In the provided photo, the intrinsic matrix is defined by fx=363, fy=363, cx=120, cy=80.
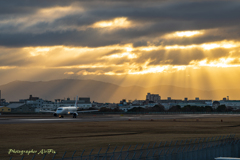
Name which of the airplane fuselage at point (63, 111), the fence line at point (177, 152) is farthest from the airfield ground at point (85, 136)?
the airplane fuselage at point (63, 111)

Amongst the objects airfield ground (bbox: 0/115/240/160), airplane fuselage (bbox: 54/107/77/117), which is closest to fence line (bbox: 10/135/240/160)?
airfield ground (bbox: 0/115/240/160)

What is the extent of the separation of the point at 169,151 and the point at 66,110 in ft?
419

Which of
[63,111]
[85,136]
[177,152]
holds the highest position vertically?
[177,152]

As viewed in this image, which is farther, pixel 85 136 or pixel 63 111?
pixel 63 111

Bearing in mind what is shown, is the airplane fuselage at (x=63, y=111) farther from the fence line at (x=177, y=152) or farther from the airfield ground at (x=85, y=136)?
the fence line at (x=177, y=152)

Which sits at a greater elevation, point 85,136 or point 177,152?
point 177,152

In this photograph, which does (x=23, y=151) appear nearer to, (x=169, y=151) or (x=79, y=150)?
(x=79, y=150)

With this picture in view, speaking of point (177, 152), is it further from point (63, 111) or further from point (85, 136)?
point (63, 111)

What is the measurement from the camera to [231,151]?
35031 mm

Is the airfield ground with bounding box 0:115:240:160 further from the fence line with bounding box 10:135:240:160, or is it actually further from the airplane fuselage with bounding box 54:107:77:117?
the airplane fuselage with bounding box 54:107:77:117

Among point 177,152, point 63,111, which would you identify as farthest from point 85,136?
point 63,111

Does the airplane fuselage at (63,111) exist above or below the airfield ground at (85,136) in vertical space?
above

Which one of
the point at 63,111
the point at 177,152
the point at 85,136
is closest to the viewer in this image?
the point at 177,152

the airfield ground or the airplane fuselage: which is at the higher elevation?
the airplane fuselage
